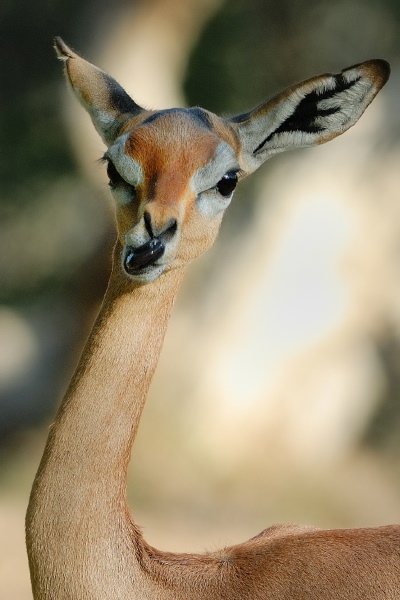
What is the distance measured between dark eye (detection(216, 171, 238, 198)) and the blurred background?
3322mm

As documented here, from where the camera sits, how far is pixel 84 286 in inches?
259

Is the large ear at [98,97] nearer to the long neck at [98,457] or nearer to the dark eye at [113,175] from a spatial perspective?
the dark eye at [113,175]

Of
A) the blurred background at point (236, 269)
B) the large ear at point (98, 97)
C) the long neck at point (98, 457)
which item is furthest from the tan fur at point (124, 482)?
the blurred background at point (236, 269)

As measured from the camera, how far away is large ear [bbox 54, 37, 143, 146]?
3.02 metres

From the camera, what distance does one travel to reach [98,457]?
8.05 feet

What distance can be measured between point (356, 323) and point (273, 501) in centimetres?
159

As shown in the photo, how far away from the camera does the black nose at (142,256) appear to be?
2.41 metres

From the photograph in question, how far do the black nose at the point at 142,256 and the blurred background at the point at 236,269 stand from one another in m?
3.55

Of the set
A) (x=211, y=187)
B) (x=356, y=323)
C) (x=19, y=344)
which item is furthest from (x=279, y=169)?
(x=211, y=187)

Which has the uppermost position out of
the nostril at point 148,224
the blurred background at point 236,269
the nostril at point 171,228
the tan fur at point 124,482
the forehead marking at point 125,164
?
the forehead marking at point 125,164

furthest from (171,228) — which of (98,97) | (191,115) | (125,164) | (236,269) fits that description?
(236,269)

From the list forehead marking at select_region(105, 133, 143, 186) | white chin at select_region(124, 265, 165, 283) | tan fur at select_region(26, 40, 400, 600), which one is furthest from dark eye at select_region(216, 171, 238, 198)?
white chin at select_region(124, 265, 165, 283)

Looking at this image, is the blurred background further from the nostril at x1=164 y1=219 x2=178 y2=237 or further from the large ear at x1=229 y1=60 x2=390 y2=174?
the nostril at x1=164 y1=219 x2=178 y2=237

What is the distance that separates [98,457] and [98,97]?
50.2 inches
